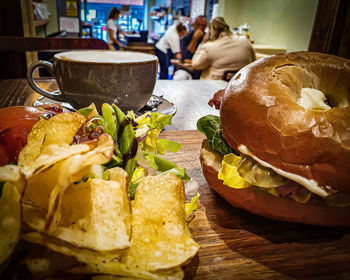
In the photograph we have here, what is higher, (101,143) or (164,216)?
(101,143)

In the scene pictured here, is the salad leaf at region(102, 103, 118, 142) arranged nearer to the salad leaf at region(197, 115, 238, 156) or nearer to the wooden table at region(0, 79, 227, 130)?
the salad leaf at region(197, 115, 238, 156)

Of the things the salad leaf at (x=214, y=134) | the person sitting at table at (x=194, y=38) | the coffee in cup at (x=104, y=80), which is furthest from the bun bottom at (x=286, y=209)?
the person sitting at table at (x=194, y=38)

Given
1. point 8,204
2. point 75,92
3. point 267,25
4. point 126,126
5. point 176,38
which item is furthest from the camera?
point 267,25

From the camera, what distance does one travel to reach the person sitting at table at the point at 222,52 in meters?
3.34

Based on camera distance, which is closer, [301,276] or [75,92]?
[301,276]

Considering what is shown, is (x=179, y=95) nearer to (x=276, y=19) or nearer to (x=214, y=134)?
(x=214, y=134)

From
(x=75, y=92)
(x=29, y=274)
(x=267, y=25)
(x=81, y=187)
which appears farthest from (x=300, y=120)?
(x=267, y=25)

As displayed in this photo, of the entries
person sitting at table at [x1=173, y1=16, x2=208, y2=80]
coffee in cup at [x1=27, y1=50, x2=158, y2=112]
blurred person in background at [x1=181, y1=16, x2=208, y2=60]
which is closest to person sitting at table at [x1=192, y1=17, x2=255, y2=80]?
person sitting at table at [x1=173, y1=16, x2=208, y2=80]

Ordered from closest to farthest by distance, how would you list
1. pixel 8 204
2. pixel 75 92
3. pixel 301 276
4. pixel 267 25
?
pixel 8 204 < pixel 301 276 < pixel 75 92 < pixel 267 25

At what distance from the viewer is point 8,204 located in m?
0.43

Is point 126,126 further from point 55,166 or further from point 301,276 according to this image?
point 301,276

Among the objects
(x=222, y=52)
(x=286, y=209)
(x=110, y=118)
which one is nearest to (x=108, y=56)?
(x=110, y=118)

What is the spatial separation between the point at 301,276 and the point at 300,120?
0.28m

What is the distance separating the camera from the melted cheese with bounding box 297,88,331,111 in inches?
25.7
